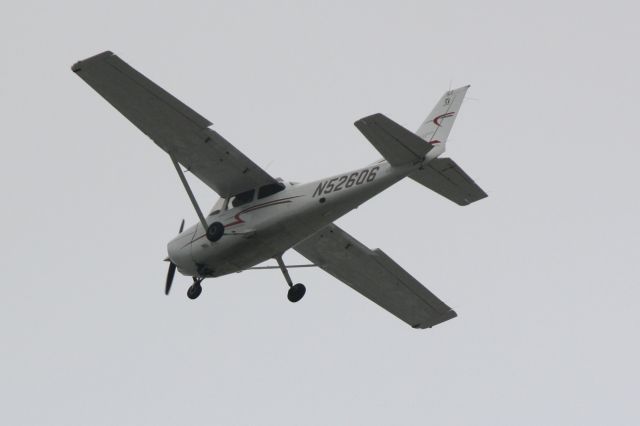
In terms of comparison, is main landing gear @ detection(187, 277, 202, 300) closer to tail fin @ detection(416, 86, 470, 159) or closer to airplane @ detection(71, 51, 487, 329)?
airplane @ detection(71, 51, 487, 329)

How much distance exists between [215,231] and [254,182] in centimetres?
127

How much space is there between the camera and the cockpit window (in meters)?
28.7

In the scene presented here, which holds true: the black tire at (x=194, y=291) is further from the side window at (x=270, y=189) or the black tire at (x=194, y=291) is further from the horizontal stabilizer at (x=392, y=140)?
the horizontal stabilizer at (x=392, y=140)

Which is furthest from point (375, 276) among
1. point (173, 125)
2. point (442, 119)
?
point (173, 125)

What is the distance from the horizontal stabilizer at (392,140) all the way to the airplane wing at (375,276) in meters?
4.26

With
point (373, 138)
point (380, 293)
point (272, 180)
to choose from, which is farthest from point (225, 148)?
point (380, 293)

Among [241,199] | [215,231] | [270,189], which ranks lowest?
[215,231]

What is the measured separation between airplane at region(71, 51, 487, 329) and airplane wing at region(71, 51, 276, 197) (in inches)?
0.8

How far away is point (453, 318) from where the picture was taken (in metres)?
31.8

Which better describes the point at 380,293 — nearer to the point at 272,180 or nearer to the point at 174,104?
the point at 272,180

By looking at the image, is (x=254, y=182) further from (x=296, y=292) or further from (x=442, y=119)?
(x=442, y=119)

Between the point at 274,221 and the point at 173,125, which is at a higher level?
the point at 173,125

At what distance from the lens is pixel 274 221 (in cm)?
2800

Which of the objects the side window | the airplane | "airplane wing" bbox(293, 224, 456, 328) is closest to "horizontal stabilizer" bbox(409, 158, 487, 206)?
the airplane
